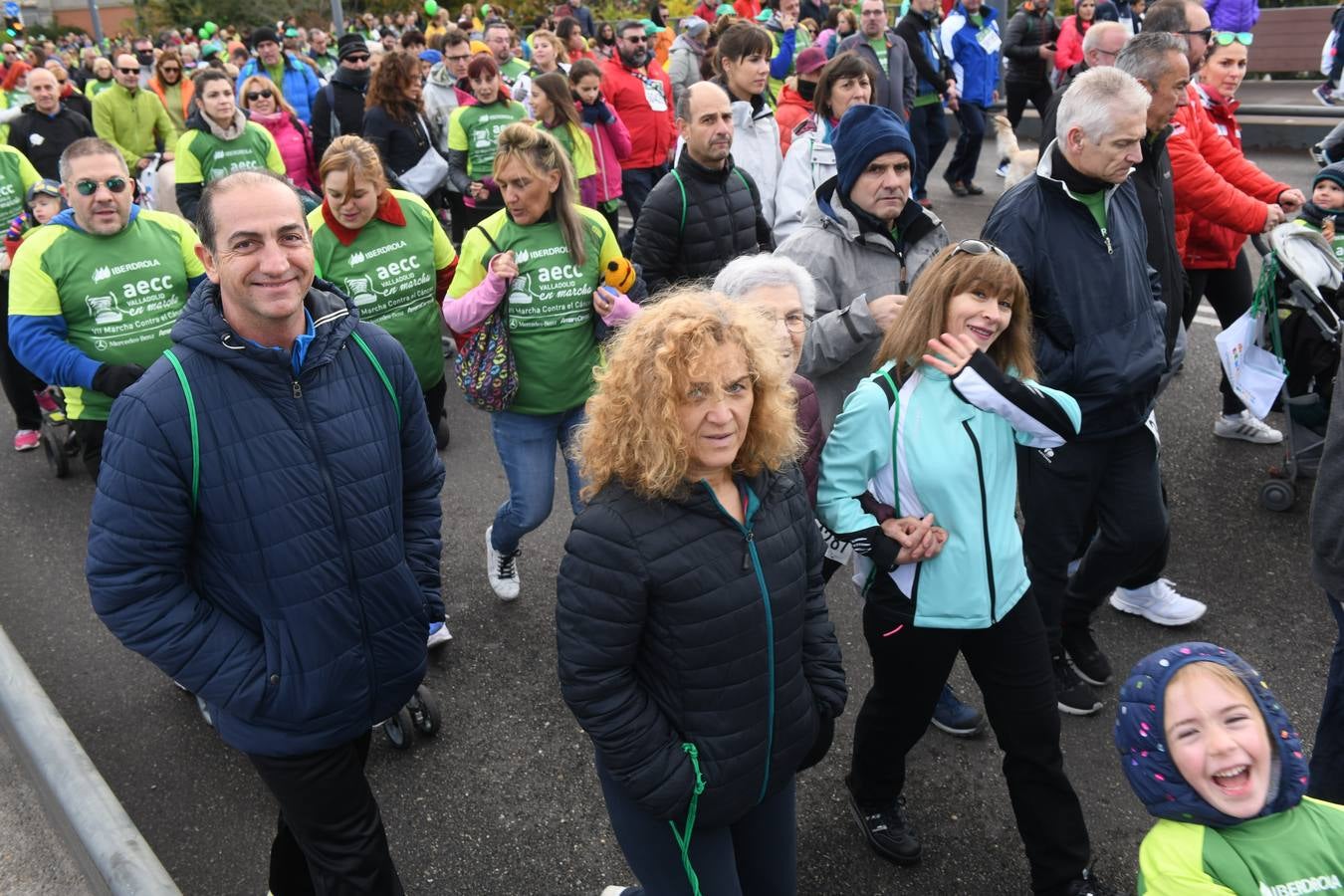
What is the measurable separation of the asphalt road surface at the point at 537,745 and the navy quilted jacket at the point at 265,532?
1.12 metres

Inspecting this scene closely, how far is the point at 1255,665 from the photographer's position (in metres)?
4.36

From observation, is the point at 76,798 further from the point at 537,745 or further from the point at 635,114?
the point at 635,114

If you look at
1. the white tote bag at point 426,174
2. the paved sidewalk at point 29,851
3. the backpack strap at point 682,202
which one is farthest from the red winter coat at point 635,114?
the paved sidewalk at point 29,851

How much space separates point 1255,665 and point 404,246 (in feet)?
12.6

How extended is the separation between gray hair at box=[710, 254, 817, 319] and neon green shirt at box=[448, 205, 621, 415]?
1.13 m

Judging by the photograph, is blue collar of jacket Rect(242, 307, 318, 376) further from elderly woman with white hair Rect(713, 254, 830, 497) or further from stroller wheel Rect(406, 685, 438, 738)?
stroller wheel Rect(406, 685, 438, 738)

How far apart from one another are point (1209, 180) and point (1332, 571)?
2.90 meters

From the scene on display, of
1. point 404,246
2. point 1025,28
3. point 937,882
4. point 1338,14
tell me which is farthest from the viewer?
point 1338,14

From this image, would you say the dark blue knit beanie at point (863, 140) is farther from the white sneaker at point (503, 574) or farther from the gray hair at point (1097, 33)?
the gray hair at point (1097, 33)

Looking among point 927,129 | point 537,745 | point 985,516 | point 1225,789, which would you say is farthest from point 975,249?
point 927,129

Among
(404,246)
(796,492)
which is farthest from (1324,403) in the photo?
(404,246)

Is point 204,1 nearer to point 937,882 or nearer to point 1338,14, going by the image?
point 1338,14

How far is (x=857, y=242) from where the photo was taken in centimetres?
388

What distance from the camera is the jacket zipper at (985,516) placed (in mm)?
3061
